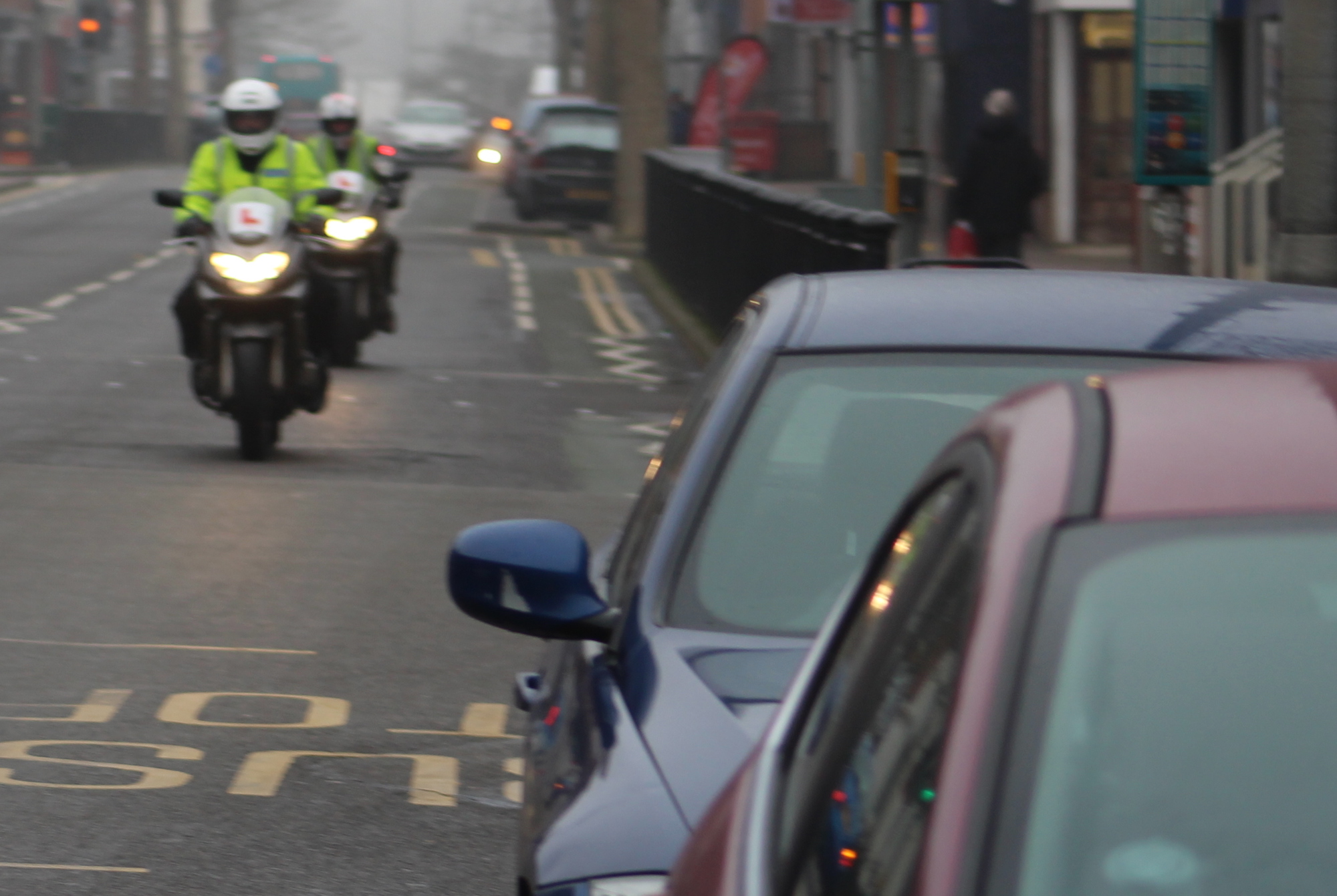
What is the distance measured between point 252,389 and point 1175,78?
455 centimetres

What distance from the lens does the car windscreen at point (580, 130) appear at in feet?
118

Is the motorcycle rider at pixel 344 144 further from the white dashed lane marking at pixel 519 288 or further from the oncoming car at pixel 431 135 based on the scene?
the oncoming car at pixel 431 135

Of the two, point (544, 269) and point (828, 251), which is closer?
point (828, 251)

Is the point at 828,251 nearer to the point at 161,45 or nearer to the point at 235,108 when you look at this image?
the point at 235,108

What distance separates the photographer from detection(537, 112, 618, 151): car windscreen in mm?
35969

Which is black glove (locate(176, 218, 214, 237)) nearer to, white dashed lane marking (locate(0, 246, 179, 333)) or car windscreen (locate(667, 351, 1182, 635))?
white dashed lane marking (locate(0, 246, 179, 333))

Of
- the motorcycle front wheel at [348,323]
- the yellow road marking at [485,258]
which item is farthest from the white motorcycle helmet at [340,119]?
the yellow road marking at [485,258]

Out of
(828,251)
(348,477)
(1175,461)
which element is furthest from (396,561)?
(1175,461)

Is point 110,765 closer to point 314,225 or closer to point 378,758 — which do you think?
point 378,758

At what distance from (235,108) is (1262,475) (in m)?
11.1

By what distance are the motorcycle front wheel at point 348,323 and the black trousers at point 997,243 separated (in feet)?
17.5

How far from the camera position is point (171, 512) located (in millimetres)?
10070

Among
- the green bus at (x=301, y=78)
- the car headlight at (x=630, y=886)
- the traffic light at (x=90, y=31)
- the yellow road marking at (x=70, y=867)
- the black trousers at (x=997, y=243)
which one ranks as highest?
the traffic light at (x=90, y=31)

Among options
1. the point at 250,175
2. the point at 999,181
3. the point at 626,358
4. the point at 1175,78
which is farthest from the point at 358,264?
the point at 1175,78
